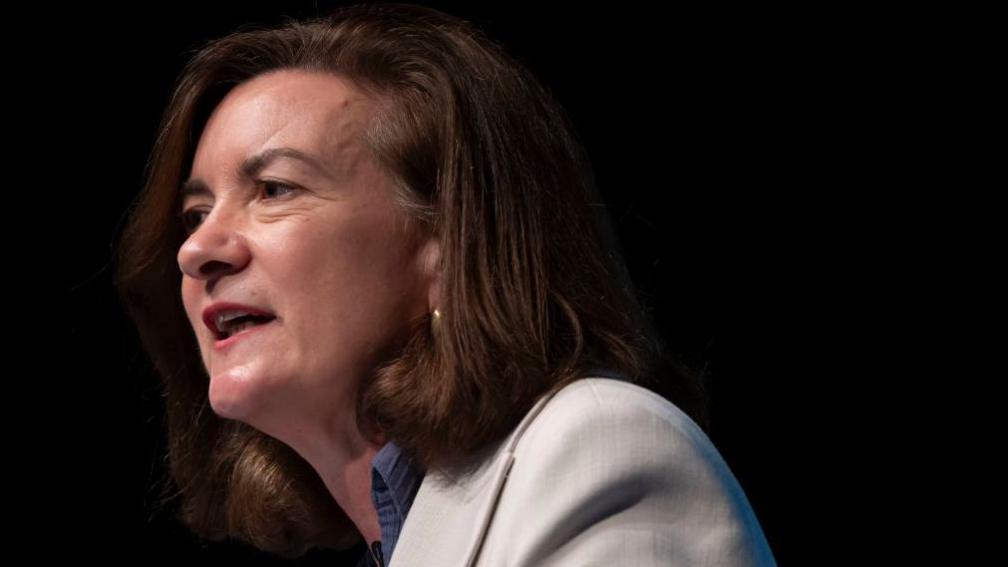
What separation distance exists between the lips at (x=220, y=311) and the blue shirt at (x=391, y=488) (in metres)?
0.30

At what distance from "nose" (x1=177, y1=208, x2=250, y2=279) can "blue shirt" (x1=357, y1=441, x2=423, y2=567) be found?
403 millimetres

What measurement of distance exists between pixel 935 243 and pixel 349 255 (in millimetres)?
1607

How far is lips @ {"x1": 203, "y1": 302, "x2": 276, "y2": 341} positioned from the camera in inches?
86.4

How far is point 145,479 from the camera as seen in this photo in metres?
3.19

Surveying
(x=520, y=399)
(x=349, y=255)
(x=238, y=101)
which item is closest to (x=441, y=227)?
(x=349, y=255)

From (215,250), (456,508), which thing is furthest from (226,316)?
(456,508)

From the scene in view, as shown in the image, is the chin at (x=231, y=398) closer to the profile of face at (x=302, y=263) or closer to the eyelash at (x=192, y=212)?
the profile of face at (x=302, y=263)

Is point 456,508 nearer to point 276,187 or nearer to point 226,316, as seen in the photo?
point 226,316

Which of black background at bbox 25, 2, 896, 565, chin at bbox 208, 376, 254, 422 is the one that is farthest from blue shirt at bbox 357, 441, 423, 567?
black background at bbox 25, 2, 896, 565

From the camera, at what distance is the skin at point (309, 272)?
217 centimetres

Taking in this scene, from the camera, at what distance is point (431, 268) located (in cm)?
224

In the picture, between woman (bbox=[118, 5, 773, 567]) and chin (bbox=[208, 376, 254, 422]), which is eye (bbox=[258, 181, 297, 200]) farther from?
chin (bbox=[208, 376, 254, 422])

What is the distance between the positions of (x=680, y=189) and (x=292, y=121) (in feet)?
4.09

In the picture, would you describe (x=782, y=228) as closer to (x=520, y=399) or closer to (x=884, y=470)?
(x=884, y=470)
